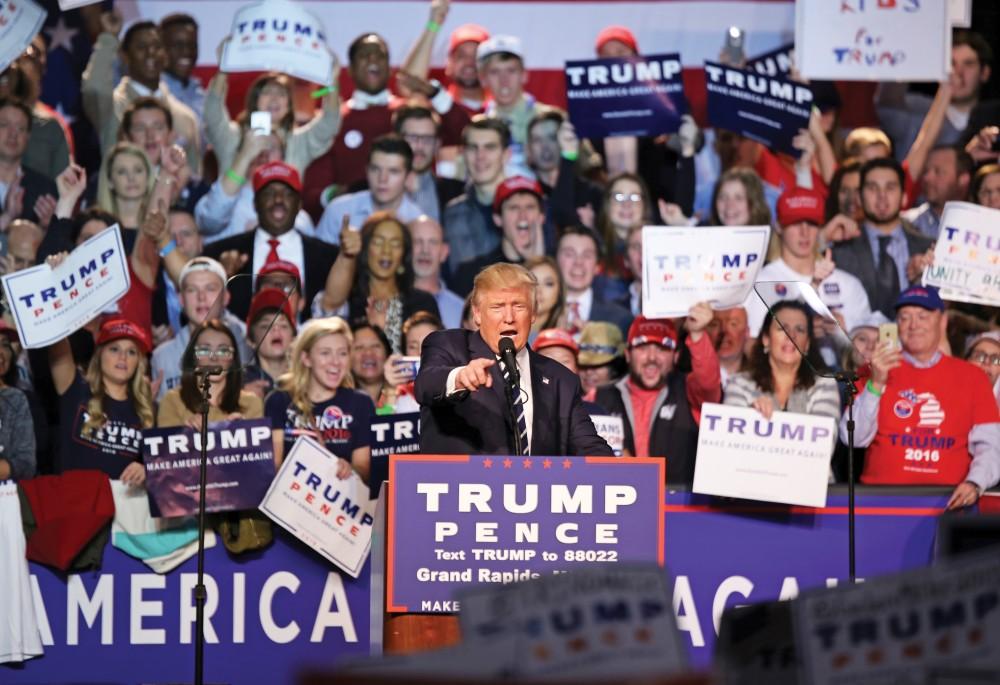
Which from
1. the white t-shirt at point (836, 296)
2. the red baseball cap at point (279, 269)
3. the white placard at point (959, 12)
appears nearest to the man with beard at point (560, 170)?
the white t-shirt at point (836, 296)

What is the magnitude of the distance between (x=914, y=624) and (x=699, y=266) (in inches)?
197

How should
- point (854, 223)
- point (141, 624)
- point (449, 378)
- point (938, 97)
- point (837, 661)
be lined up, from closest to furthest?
point (837, 661), point (449, 378), point (141, 624), point (854, 223), point (938, 97)

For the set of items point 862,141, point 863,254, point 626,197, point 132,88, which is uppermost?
point 132,88

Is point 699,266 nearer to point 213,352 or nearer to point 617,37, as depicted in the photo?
point 213,352

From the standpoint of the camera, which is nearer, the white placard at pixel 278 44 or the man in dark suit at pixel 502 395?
the man in dark suit at pixel 502 395

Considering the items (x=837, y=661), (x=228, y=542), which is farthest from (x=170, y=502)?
(x=837, y=661)

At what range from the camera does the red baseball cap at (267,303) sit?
334 inches

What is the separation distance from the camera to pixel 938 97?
33.4 feet

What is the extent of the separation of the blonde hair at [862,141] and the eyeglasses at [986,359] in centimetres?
192

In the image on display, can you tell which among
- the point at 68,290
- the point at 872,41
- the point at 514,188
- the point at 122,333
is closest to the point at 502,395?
the point at 122,333

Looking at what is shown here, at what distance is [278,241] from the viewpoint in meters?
9.17

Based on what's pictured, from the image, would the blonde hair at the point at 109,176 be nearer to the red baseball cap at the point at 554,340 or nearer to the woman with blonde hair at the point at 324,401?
the woman with blonde hair at the point at 324,401

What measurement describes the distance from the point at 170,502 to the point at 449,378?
3.06 m

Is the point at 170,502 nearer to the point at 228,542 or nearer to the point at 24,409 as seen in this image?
the point at 228,542
